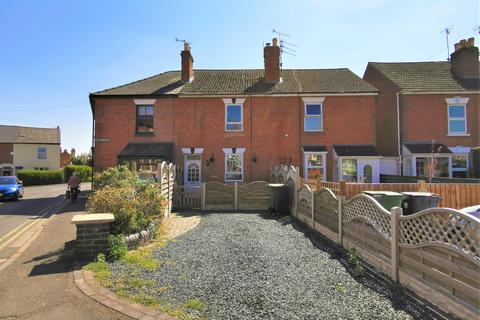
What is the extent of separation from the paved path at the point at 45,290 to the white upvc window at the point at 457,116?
21.3 m

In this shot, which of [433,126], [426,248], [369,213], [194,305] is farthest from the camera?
[433,126]

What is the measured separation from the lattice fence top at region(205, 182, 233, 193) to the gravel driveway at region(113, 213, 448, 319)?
6.74 meters

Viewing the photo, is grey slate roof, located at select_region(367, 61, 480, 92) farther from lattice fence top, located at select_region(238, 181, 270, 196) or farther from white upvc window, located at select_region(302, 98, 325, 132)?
lattice fence top, located at select_region(238, 181, 270, 196)

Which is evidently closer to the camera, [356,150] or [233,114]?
[356,150]

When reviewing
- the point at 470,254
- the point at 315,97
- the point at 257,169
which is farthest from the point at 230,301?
the point at 315,97

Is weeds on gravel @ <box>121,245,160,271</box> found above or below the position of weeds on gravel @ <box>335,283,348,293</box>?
below

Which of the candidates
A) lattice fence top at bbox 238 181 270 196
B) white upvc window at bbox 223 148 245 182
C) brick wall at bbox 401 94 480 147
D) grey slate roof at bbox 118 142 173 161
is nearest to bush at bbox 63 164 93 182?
grey slate roof at bbox 118 142 173 161

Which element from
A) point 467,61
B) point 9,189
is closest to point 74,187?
point 9,189

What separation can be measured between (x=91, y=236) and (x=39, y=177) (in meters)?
39.5

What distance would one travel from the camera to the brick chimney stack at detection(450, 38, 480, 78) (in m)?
21.5

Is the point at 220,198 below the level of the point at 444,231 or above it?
below

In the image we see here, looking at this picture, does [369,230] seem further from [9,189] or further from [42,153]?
[42,153]

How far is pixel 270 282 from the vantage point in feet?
16.2

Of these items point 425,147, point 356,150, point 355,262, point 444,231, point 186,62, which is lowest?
point 355,262
